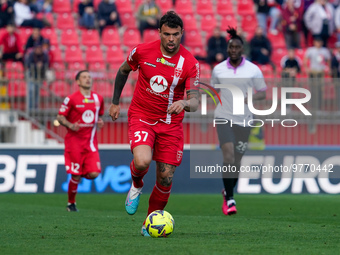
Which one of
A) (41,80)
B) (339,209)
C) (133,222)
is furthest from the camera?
(41,80)

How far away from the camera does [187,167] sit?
15312 mm

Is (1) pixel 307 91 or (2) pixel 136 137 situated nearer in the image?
(2) pixel 136 137

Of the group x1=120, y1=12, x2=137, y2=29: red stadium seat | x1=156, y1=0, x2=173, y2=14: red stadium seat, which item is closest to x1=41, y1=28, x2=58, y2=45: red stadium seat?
x1=120, y1=12, x2=137, y2=29: red stadium seat

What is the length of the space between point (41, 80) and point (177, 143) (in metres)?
8.77

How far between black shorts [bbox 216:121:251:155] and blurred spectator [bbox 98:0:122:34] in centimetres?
1011

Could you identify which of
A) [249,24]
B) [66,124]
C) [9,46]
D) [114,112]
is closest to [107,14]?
[9,46]

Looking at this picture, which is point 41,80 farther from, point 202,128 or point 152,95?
point 152,95

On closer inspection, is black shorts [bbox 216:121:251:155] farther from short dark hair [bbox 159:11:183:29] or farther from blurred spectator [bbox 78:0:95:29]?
blurred spectator [bbox 78:0:95:29]

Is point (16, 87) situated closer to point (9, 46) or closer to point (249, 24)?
point (9, 46)

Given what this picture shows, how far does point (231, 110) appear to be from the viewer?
35.6ft

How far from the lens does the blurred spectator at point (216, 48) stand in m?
18.4

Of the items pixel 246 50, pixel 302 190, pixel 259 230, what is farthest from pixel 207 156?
pixel 259 230

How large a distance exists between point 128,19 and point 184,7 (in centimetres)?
176

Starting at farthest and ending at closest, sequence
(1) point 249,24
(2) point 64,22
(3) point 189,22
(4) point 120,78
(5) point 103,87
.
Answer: (1) point 249,24, (3) point 189,22, (2) point 64,22, (5) point 103,87, (4) point 120,78
